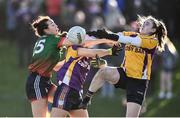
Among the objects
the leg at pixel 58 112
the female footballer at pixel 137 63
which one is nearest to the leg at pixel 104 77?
the female footballer at pixel 137 63

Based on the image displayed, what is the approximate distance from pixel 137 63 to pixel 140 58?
3.6 inches

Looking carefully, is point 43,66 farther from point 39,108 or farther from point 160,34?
point 160,34

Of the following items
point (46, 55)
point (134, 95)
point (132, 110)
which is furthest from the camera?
point (46, 55)

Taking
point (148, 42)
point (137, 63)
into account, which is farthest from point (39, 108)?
point (148, 42)

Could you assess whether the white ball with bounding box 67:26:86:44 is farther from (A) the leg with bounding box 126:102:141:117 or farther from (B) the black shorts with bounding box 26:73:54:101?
(A) the leg with bounding box 126:102:141:117

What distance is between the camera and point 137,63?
12781 mm

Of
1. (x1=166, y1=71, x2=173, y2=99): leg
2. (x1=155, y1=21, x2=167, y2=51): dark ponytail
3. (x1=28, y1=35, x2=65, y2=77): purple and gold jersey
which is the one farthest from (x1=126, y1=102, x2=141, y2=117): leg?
(x1=166, y1=71, x2=173, y2=99): leg

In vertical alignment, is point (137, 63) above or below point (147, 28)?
below

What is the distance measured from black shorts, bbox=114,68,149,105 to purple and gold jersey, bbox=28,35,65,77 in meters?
1.06

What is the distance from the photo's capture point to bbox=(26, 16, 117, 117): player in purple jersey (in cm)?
1272

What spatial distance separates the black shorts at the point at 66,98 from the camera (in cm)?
1211

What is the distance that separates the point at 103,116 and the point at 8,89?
3.76 metres

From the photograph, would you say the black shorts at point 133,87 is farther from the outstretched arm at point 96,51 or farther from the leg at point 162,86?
the leg at point 162,86

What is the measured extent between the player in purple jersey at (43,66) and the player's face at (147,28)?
125cm
